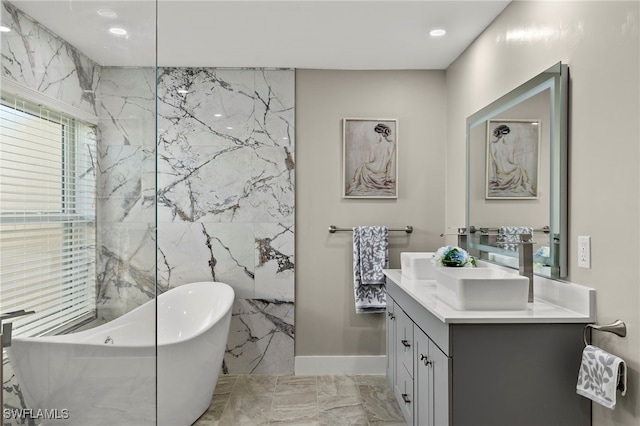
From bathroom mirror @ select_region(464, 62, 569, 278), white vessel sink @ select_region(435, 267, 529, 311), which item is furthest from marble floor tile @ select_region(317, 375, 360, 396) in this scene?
white vessel sink @ select_region(435, 267, 529, 311)

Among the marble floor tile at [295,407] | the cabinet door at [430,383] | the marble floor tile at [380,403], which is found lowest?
the marble floor tile at [295,407]

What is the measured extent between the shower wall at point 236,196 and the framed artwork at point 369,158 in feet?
1.51

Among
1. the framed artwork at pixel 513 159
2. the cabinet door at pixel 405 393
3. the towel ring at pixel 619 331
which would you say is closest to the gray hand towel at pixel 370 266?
the cabinet door at pixel 405 393

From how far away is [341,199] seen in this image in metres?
3.46

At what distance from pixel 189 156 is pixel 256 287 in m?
1.19

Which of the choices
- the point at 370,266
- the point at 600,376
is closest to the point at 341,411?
the point at 370,266

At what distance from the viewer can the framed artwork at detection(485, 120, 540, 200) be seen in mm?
2062

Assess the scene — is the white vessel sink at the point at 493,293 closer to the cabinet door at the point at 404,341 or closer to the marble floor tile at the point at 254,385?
the cabinet door at the point at 404,341

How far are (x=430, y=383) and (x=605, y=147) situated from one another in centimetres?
122

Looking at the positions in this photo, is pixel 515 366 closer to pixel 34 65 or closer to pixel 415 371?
pixel 415 371

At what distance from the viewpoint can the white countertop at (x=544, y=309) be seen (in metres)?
1.66

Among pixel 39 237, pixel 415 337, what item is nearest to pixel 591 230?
pixel 415 337

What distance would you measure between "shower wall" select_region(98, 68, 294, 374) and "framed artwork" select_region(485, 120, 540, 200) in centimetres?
156

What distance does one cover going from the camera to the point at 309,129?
3451 mm
